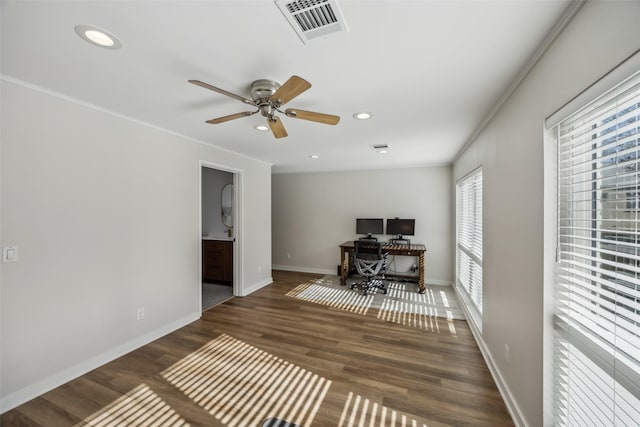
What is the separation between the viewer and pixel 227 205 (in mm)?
5340

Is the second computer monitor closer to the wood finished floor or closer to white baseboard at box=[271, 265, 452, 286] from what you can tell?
white baseboard at box=[271, 265, 452, 286]

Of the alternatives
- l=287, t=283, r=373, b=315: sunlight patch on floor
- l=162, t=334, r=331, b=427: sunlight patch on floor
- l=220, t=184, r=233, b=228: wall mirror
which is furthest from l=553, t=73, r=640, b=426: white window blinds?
l=220, t=184, r=233, b=228: wall mirror

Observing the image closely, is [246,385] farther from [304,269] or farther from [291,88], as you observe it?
[304,269]

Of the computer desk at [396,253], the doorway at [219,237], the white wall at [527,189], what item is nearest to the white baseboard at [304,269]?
the computer desk at [396,253]

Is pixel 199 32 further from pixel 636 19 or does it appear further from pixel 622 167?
pixel 622 167

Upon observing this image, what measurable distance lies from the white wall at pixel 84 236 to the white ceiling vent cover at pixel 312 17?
220 centimetres

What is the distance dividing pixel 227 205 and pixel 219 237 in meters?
0.70

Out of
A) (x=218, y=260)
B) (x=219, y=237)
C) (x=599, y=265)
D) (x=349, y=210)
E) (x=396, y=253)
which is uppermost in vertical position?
(x=349, y=210)

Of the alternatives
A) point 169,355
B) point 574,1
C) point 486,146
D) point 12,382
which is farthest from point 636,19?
point 12,382

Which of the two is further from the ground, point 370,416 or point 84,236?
point 84,236

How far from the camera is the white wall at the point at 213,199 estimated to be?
536 centimetres

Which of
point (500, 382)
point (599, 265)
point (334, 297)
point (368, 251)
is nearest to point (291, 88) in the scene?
point (599, 265)

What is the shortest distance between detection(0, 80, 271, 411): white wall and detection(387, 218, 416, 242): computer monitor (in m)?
3.67

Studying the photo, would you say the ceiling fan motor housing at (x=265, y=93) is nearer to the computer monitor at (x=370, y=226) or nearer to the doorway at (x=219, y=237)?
the doorway at (x=219, y=237)
